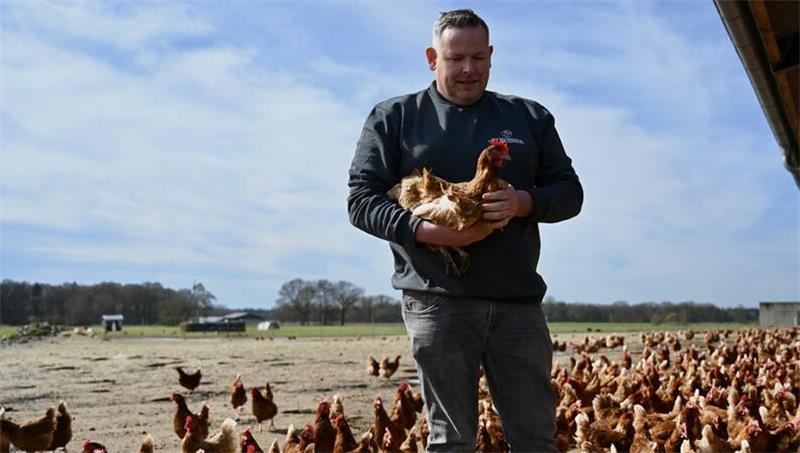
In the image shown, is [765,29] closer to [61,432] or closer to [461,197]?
[461,197]

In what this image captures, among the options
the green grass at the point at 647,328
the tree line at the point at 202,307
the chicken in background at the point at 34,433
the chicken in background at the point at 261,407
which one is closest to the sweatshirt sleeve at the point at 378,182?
the chicken in background at the point at 34,433

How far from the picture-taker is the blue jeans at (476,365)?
7.62 feet

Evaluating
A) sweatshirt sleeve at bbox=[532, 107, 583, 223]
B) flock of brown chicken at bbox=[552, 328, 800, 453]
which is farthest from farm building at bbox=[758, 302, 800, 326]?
sweatshirt sleeve at bbox=[532, 107, 583, 223]

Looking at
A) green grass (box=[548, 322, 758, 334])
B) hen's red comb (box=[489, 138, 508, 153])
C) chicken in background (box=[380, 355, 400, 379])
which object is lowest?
chicken in background (box=[380, 355, 400, 379])

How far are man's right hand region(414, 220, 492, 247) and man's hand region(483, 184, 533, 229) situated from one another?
0.06 m

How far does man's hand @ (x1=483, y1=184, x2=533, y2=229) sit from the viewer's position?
226 cm

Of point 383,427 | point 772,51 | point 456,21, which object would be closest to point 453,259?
point 456,21

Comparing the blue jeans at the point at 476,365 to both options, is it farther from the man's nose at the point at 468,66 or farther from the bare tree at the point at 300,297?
the bare tree at the point at 300,297

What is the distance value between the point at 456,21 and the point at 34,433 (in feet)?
16.0

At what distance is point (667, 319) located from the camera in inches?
1965

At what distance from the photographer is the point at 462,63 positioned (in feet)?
7.97

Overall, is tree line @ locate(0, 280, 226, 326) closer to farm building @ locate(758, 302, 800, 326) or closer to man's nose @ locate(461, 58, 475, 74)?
farm building @ locate(758, 302, 800, 326)

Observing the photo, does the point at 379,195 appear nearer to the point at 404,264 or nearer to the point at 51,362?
the point at 404,264


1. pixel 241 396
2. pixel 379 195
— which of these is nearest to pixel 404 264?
pixel 379 195
